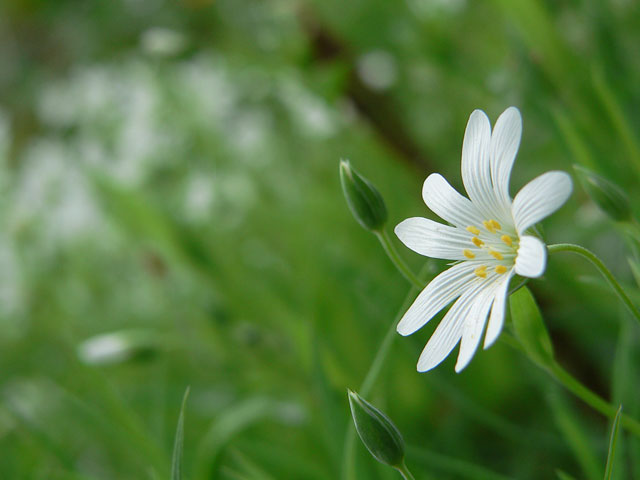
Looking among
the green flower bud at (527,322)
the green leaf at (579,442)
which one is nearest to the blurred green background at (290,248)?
the green leaf at (579,442)

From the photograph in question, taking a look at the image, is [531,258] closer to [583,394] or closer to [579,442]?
[583,394]

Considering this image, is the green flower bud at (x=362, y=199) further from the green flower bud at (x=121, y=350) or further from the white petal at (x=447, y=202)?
the green flower bud at (x=121, y=350)

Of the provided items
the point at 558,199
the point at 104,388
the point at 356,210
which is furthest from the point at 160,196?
the point at 558,199

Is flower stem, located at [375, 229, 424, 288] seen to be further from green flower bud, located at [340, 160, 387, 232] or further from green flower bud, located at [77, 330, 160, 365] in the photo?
green flower bud, located at [77, 330, 160, 365]

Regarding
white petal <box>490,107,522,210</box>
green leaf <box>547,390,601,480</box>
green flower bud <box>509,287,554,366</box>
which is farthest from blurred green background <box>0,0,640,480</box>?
white petal <box>490,107,522,210</box>

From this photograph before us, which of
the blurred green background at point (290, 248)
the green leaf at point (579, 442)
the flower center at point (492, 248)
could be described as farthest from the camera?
the blurred green background at point (290, 248)
